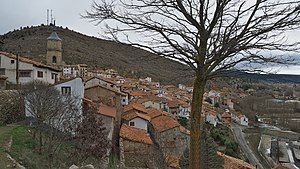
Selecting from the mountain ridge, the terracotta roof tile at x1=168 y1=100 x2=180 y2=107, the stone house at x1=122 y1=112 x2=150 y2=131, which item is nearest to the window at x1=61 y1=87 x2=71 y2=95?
the stone house at x1=122 y1=112 x2=150 y2=131

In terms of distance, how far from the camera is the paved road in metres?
26.1

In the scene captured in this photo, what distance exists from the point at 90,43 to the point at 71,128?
72.0 m

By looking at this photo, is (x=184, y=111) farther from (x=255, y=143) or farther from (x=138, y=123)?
(x=138, y=123)

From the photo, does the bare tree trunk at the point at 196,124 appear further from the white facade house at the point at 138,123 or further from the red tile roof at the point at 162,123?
the white facade house at the point at 138,123

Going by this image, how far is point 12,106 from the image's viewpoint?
15.9 meters

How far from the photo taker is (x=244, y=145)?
32344 mm

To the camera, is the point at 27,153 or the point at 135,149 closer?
the point at 27,153

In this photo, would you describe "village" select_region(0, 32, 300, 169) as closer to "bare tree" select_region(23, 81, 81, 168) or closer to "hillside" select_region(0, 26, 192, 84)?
"bare tree" select_region(23, 81, 81, 168)

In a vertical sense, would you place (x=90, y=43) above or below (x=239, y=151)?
above

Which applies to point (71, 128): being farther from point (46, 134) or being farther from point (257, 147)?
point (257, 147)

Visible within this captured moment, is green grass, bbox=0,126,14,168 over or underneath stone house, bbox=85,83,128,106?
underneath

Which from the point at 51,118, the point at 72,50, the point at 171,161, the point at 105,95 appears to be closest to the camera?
the point at 51,118

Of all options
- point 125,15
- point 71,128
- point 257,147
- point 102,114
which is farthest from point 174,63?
point 257,147

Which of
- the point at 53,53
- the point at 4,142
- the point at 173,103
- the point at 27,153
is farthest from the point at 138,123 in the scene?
the point at 173,103
